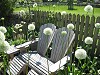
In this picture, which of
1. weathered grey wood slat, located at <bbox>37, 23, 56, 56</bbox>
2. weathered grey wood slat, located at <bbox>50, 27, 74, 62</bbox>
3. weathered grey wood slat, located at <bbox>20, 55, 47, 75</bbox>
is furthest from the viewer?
weathered grey wood slat, located at <bbox>37, 23, 56, 56</bbox>

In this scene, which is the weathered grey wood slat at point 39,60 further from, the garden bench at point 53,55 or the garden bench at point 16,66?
the garden bench at point 16,66

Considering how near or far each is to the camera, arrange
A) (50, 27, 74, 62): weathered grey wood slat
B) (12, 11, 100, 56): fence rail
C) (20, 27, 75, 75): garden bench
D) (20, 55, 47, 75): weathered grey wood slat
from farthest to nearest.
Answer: (12, 11, 100, 56): fence rail < (50, 27, 74, 62): weathered grey wood slat < (20, 27, 75, 75): garden bench < (20, 55, 47, 75): weathered grey wood slat

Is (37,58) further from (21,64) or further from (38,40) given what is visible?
(38,40)

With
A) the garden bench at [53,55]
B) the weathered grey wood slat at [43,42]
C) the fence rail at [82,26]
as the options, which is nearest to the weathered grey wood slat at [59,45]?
the garden bench at [53,55]

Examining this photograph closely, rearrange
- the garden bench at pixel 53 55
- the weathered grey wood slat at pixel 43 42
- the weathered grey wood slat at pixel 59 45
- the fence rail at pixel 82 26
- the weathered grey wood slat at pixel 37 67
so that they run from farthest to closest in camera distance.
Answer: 1. the weathered grey wood slat at pixel 43 42
2. the fence rail at pixel 82 26
3. the weathered grey wood slat at pixel 59 45
4. the garden bench at pixel 53 55
5. the weathered grey wood slat at pixel 37 67

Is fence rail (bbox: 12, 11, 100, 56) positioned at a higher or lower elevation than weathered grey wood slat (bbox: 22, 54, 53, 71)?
higher

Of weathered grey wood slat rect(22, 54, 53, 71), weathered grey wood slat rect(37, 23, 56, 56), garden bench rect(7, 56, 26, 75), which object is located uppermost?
weathered grey wood slat rect(37, 23, 56, 56)

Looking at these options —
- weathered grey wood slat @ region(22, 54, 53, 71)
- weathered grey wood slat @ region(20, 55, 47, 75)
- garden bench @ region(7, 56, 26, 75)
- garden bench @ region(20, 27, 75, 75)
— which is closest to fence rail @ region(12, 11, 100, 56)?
garden bench @ region(20, 27, 75, 75)

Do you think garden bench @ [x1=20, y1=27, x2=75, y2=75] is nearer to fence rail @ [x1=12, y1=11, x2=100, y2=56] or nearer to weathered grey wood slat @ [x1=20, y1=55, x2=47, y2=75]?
weathered grey wood slat @ [x1=20, y1=55, x2=47, y2=75]

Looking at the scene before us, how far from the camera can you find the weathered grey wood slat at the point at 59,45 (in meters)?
4.71

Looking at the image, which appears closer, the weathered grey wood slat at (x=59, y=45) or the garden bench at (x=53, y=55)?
the garden bench at (x=53, y=55)

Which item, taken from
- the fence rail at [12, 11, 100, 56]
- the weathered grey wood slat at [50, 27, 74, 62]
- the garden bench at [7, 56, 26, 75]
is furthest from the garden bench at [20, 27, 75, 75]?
the fence rail at [12, 11, 100, 56]

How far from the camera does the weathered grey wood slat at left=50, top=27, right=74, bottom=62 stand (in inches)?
186

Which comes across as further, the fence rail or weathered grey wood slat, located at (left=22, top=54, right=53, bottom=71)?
the fence rail
